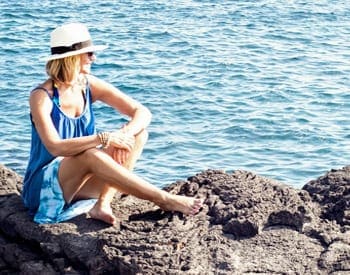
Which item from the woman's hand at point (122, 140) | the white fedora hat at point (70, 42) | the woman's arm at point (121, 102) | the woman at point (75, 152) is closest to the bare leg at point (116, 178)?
the woman at point (75, 152)

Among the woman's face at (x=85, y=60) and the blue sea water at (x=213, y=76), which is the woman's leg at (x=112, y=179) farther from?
the blue sea water at (x=213, y=76)

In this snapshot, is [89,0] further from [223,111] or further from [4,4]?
[223,111]

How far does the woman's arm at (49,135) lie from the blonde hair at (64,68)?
15 cm

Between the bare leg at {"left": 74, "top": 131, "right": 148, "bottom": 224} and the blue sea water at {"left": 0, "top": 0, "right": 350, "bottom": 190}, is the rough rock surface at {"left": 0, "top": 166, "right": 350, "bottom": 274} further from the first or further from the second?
the blue sea water at {"left": 0, "top": 0, "right": 350, "bottom": 190}

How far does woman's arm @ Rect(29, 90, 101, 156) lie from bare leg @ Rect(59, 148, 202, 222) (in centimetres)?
6

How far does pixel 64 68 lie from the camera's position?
6348 mm

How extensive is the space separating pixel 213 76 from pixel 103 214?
8.80m

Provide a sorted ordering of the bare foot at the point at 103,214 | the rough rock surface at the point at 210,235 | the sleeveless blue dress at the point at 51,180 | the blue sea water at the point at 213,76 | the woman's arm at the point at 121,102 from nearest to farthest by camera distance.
Answer: 1. the rough rock surface at the point at 210,235
2. the bare foot at the point at 103,214
3. the sleeveless blue dress at the point at 51,180
4. the woman's arm at the point at 121,102
5. the blue sea water at the point at 213,76

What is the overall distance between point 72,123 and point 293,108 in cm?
685

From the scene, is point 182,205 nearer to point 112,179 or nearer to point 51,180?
point 112,179

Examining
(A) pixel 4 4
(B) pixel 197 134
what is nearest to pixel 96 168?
(B) pixel 197 134

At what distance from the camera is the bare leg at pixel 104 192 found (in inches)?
239

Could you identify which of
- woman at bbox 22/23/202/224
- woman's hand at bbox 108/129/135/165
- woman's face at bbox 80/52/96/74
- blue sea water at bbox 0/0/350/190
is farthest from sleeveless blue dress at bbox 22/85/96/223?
blue sea water at bbox 0/0/350/190

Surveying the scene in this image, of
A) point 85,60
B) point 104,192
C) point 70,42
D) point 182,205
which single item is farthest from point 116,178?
point 70,42
